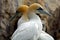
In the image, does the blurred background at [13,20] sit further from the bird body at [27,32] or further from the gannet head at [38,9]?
the bird body at [27,32]

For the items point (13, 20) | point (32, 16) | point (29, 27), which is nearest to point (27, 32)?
point (29, 27)

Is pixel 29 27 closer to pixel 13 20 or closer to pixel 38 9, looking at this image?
pixel 38 9

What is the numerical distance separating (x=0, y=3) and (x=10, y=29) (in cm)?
30

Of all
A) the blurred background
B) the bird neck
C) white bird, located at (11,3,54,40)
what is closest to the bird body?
white bird, located at (11,3,54,40)

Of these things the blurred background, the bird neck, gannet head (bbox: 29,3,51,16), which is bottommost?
the blurred background

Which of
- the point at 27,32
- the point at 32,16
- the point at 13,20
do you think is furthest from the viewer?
the point at 13,20

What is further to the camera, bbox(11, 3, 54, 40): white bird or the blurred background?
the blurred background

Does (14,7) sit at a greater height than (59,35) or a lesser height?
greater

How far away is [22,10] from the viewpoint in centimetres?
264

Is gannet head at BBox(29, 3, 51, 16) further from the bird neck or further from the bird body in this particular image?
the bird body

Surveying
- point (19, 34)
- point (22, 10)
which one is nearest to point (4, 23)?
point (22, 10)

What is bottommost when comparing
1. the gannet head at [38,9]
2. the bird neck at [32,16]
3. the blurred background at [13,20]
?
the blurred background at [13,20]

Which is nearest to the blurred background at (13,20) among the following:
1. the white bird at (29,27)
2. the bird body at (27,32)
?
the white bird at (29,27)

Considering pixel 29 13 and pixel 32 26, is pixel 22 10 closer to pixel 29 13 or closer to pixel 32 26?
pixel 29 13
